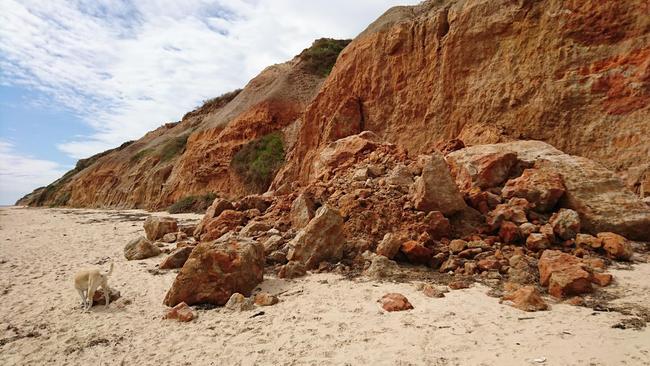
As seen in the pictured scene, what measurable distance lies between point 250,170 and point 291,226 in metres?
13.9

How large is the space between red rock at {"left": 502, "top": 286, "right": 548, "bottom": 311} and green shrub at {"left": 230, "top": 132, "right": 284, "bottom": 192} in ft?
60.5

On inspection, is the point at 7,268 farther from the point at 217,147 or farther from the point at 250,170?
the point at 217,147

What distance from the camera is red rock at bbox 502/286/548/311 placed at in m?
4.86

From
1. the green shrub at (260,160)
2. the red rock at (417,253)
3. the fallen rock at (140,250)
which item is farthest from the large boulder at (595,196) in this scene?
the green shrub at (260,160)

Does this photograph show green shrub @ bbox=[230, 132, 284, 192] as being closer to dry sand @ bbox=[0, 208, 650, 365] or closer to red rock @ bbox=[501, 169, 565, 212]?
red rock @ bbox=[501, 169, 565, 212]

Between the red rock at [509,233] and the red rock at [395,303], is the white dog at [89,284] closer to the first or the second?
the red rock at [395,303]

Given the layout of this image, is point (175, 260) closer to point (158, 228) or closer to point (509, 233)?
point (158, 228)

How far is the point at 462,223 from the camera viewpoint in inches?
315

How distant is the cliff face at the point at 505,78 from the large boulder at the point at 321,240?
772 cm

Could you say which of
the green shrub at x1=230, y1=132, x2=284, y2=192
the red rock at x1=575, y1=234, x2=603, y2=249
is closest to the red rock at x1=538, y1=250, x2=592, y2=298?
the red rock at x1=575, y1=234, x2=603, y2=249

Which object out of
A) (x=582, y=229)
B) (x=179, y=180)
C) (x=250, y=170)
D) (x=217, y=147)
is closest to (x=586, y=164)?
(x=582, y=229)

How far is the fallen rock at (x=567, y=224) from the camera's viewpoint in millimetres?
7457

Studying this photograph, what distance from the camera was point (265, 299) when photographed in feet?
19.1

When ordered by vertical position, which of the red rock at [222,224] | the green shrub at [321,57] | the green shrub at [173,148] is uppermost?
the green shrub at [321,57]
